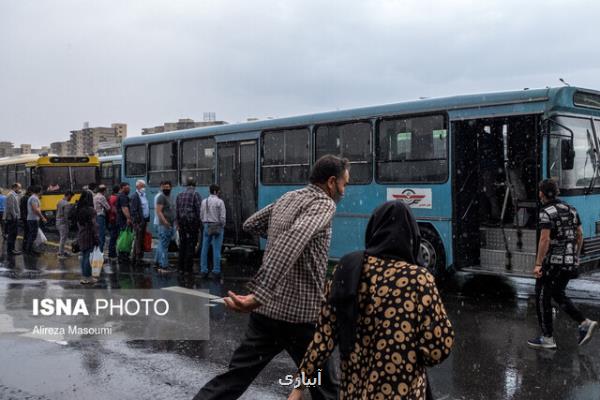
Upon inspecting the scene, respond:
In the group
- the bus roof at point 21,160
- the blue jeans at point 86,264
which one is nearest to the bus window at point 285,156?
the blue jeans at point 86,264

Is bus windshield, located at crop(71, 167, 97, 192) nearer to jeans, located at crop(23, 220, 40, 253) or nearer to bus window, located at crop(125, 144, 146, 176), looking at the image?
bus window, located at crop(125, 144, 146, 176)

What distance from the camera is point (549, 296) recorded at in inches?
260

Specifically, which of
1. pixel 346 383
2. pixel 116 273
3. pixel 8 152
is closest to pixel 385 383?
pixel 346 383

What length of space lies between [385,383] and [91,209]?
8371mm

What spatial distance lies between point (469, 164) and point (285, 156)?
413 cm

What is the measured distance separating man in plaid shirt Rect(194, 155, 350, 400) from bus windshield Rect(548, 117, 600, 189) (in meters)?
6.26

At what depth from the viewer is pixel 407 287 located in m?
2.68

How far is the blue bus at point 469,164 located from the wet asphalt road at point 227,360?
1.36 metres

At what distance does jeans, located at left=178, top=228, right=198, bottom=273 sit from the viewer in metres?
12.1

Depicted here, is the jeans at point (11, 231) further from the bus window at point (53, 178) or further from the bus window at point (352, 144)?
the bus window at point (352, 144)

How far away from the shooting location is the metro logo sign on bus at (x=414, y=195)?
409 inches

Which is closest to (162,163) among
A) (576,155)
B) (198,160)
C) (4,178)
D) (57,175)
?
(198,160)

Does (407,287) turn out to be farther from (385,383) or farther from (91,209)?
(91,209)

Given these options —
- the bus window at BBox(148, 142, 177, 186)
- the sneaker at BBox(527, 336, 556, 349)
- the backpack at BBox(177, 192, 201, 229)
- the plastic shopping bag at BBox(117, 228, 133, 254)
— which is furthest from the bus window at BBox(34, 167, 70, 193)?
the sneaker at BBox(527, 336, 556, 349)
